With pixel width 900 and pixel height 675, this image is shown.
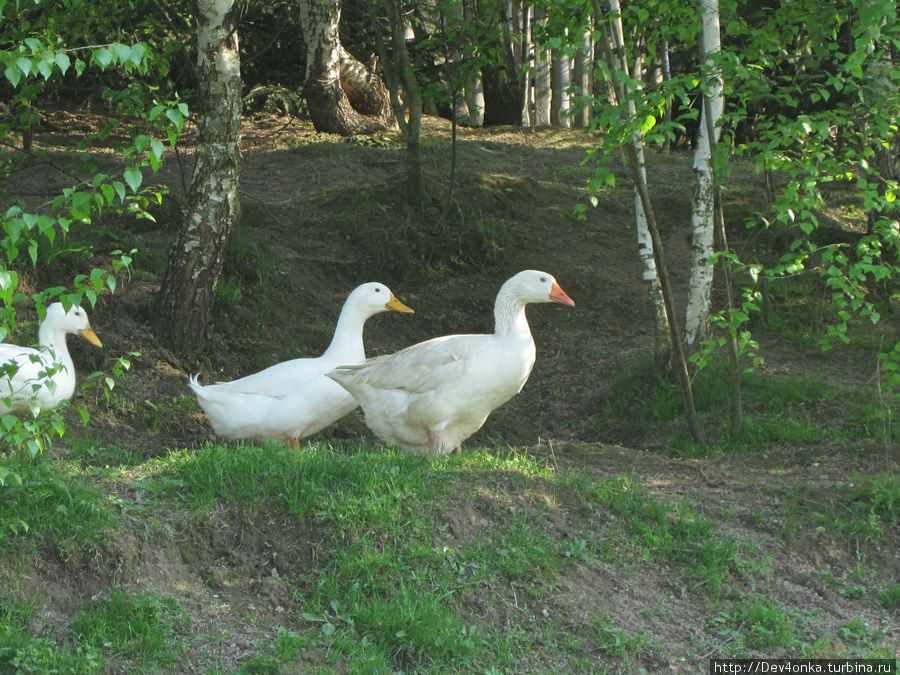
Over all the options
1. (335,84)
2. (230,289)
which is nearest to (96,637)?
(230,289)

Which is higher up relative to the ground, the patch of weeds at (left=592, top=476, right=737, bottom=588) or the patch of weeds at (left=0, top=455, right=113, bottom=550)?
the patch of weeds at (left=0, top=455, right=113, bottom=550)

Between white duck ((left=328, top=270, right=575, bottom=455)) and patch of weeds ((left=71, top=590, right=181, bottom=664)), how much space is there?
258cm

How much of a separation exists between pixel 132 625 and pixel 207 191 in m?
4.74

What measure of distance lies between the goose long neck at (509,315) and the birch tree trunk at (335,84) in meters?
9.05

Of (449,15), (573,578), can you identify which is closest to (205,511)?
(573,578)

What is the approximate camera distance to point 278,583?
4848 mm

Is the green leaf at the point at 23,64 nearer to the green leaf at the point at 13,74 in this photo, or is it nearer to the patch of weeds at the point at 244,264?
the green leaf at the point at 13,74

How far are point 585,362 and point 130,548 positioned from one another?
6.33 m

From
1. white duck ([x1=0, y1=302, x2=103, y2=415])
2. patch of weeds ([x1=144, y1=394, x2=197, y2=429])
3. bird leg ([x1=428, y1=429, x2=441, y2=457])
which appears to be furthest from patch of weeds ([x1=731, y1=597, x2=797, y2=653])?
patch of weeds ([x1=144, y1=394, x2=197, y2=429])

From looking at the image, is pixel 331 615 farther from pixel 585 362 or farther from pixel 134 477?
pixel 585 362

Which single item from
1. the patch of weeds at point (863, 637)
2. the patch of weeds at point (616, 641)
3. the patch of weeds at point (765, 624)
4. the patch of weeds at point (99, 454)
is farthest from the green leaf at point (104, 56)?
the patch of weeds at point (863, 637)

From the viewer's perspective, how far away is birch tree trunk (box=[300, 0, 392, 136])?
48.4 ft

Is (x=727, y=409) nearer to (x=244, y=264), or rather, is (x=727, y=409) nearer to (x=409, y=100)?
(x=244, y=264)

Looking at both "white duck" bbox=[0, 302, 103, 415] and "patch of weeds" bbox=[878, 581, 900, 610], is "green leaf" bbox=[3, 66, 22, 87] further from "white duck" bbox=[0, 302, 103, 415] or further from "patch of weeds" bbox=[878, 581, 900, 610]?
"patch of weeds" bbox=[878, 581, 900, 610]
